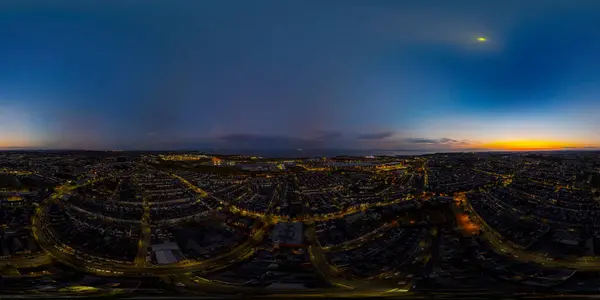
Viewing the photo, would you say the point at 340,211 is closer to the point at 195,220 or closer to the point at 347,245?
the point at 347,245

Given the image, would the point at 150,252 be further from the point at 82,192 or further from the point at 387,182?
the point at 387,182

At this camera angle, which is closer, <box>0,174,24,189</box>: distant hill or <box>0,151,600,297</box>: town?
<box>0,151,600,297</box>: town

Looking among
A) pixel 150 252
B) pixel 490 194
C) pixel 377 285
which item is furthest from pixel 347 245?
pixel 490 194

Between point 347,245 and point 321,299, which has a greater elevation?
point 321,299

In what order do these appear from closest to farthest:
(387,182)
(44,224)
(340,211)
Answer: (44,224) < (340,211) < (387,182)

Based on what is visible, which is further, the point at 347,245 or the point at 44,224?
the point at 44,224

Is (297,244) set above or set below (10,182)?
below

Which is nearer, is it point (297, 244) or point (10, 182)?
point (297, 244)

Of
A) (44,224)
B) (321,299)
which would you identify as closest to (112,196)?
(44,224)

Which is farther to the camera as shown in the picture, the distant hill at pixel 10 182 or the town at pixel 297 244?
Answer: the distant hill at pixel 10 182

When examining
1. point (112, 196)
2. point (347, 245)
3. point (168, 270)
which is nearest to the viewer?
point (168, 270)
